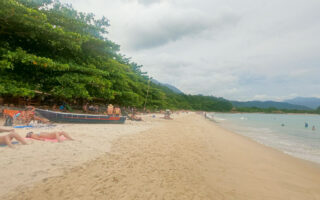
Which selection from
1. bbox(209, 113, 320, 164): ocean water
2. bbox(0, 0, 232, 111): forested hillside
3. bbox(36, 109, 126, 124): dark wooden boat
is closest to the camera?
bbox(0, 0, 232, 111): forested hillside

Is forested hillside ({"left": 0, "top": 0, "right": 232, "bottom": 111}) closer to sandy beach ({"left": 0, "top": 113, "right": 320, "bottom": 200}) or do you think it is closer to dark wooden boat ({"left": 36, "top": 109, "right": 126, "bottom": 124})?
dark wooden boat ({"left": 36, "top": 109, "right": 126, "bottom": 124})

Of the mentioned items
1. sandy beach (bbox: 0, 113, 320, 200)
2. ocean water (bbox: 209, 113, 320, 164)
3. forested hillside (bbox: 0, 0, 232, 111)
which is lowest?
ocean water (bbox: 209, 113, 320, 164)

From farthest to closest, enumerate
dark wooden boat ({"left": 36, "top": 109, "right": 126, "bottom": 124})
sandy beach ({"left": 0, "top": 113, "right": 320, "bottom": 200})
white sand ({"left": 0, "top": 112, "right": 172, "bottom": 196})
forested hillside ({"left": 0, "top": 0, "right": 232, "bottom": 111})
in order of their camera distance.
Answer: dark wooden boat ({"left": 36, "top": 109, "right": 126, "bottom": 124}) → forested hillside ({"left": 0, "top": 0, "right": 232, "bottom": 111}) → white sand ({"left": 0, "top": 112, "right": 172, "bottom": 196}) → sandy beach ({"left": 0, "top": 113, "right": 320, "bottom": 200})

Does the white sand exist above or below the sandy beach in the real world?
above

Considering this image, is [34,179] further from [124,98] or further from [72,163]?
[124,98]

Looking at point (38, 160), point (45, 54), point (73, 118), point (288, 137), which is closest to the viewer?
point (38, 160)

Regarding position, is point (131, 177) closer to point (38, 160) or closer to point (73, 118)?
Result: point (38, 160)

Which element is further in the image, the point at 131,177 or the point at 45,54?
the point at 45,54

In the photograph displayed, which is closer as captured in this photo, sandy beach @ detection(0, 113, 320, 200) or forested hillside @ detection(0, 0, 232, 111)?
sandy beach @ detection(0, 113, 320, 200)

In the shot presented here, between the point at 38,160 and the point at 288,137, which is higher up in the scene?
the point at 38,160

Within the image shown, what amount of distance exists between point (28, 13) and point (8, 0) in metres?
0.91

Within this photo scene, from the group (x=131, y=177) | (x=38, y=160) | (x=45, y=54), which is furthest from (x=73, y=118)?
(x=131, y=177)

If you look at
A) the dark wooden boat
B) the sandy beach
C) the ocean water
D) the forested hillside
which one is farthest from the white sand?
the ocean water

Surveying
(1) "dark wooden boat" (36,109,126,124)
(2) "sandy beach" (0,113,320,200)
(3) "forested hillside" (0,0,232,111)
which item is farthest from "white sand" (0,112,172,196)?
(3) "forested hillside" (0,0,232,111)
